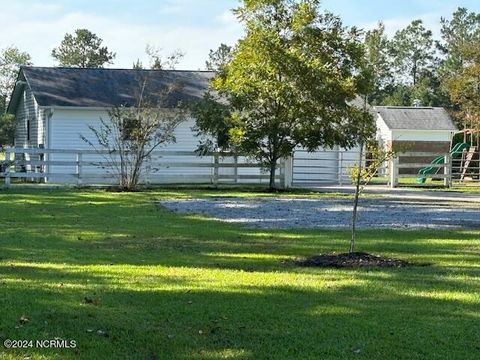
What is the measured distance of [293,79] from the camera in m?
22.0

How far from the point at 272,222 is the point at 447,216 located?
4.20 meters

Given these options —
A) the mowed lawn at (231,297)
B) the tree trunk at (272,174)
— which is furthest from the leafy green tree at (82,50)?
the mowed lawn at (231,297)

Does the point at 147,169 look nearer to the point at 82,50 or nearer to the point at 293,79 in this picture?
the point at 293,79

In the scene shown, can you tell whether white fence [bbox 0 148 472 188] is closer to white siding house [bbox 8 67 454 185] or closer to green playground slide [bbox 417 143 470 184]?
white siding house [bbox 8 67 454 185]

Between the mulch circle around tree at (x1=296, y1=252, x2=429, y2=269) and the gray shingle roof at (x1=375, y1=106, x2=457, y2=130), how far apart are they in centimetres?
3637

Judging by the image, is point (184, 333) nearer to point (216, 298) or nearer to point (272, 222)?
point (216, 298)

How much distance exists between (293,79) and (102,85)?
11076 millimetres

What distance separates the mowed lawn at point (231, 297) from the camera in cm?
477

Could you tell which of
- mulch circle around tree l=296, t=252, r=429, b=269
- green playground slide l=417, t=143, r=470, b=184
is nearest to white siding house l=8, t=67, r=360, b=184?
green playground slide l=417, t=143, r=470, b=184

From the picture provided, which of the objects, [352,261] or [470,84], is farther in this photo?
[470,84]

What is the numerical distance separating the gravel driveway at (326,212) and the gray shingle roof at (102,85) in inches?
440

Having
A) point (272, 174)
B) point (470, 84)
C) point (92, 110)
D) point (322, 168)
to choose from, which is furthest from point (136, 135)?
point (470, 84)

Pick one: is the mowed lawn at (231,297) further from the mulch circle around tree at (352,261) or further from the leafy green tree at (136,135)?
the leafy green tree at (136,135)

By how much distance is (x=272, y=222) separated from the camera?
1291 centimetres
